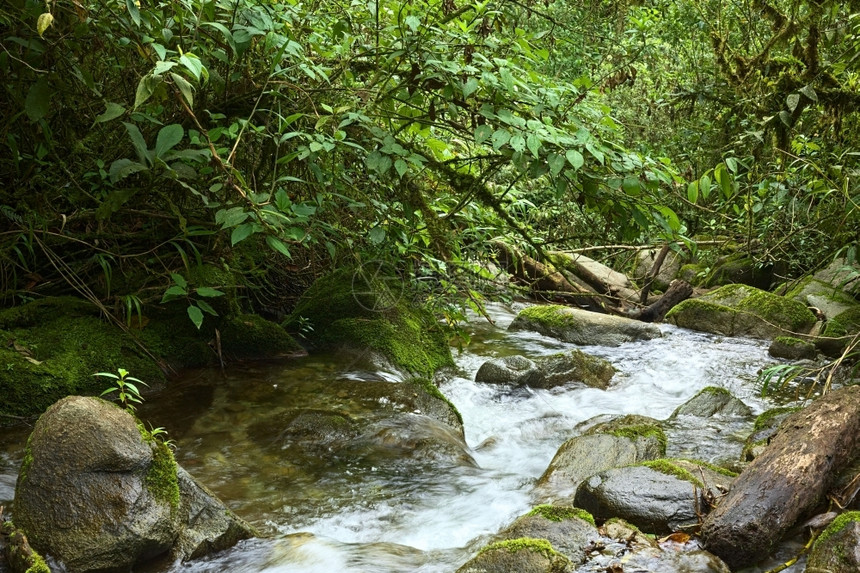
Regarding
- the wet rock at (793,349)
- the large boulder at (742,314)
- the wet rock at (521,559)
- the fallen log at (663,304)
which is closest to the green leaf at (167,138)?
the wet rock at (521,559)

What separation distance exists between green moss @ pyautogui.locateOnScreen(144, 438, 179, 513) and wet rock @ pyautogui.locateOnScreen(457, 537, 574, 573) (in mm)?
1215

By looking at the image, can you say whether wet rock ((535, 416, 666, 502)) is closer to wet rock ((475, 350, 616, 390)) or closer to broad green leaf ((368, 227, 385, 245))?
broad green leaf ((368, 227, 385, 245))

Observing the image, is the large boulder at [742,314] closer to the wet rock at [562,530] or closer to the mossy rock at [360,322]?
the mossy rock at [360,322]

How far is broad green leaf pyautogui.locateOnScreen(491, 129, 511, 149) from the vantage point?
3178mm

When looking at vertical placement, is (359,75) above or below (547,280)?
above

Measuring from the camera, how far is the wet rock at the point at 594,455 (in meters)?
4.01

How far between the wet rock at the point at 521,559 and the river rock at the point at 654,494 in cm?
57

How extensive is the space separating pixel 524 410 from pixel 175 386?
9.15 ft

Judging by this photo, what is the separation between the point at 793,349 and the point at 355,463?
5431 millimetres

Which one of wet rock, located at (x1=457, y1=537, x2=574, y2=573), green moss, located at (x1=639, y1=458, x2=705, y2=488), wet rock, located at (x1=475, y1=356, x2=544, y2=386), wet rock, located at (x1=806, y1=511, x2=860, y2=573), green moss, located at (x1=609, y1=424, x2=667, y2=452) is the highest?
wet rock, located at (x1=806, y1=511, x2=860, y2=573)

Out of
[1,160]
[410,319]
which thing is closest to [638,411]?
[410,319]

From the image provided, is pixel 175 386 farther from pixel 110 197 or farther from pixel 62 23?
pixel 62 23

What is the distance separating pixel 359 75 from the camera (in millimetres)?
4605

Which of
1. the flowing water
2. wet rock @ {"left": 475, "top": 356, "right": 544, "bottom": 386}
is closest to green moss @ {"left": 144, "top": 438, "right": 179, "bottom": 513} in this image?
the flowing water
